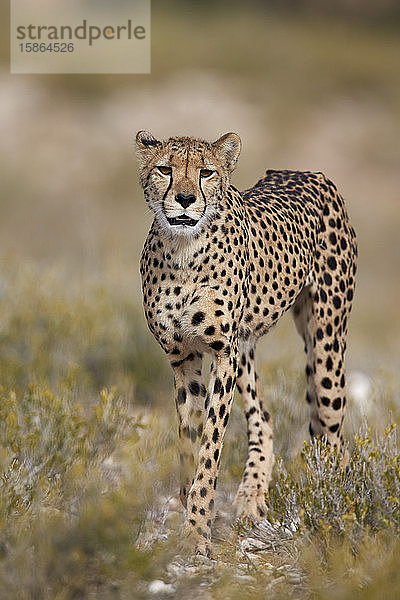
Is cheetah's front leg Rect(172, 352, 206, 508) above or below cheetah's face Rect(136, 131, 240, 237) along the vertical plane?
below

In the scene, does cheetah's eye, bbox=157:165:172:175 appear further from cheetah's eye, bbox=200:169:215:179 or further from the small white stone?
the small white stone

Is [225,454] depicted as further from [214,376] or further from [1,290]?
[1,290]

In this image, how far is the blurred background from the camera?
1412 centimetres

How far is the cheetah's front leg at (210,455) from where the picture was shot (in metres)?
4.28

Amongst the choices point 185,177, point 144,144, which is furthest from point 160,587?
point 144,144

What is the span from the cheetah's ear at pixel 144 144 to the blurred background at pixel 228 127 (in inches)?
137

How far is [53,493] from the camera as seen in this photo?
4.15m

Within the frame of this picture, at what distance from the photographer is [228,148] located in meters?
4.47

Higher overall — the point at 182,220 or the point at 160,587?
the point at 182,220

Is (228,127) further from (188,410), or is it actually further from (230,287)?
(230,287)

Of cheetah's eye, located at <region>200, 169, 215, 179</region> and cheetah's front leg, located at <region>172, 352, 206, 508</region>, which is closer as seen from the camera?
cheetah's eye, located at <region>200, 169, 215, 179</region>

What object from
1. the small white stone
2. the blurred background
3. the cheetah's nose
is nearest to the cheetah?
the cheetah's nose

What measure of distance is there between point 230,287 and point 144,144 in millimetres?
752

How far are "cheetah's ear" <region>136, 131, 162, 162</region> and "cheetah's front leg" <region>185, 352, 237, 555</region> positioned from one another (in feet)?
3.16
